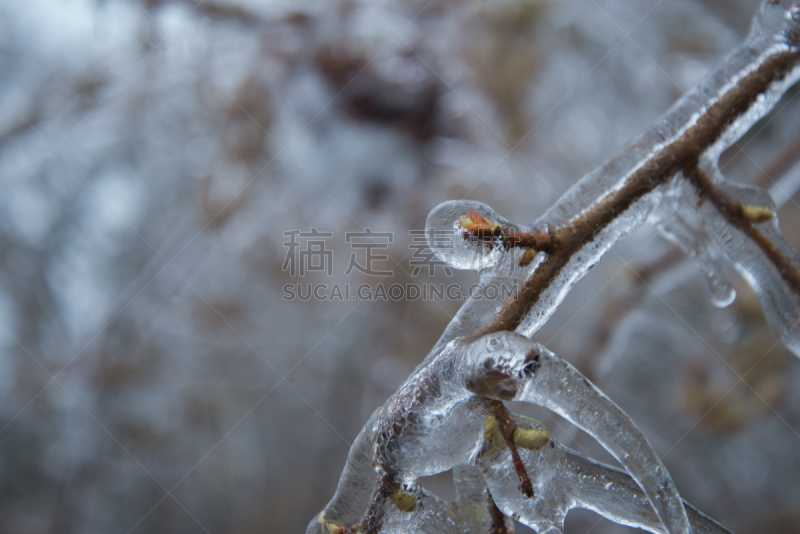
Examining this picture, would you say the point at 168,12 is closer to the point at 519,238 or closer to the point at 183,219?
the point at 183,219

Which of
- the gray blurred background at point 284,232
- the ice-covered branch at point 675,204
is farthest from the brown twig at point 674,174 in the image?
the gray blurred background at point 284,232

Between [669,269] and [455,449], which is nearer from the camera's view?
[455,449]

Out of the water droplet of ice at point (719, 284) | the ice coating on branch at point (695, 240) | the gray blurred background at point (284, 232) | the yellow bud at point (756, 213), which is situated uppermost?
the yellow bud at point (756, 213)

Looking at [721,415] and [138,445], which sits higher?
[721,415]

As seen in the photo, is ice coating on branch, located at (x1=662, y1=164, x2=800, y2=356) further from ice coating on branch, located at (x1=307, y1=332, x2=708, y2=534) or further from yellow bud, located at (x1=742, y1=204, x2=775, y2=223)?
ice coating on branch, located at (x1=307, y1=332, x2=708, y2=534)

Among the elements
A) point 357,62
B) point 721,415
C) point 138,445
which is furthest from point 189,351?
point 721,415

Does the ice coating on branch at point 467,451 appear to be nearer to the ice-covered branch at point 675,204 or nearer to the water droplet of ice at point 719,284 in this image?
the ice-covered branch at point 675,204
